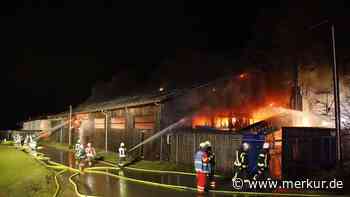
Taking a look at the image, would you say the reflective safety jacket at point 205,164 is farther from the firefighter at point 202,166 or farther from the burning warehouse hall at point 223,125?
the burning warehouse hall at point 223,125

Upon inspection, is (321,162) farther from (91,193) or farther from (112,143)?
(112,143)

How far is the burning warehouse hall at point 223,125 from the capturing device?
722 inches

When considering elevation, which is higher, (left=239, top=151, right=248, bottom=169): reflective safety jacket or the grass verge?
(left=239, top=151, right=248, bottom=169): reflective safety jacket

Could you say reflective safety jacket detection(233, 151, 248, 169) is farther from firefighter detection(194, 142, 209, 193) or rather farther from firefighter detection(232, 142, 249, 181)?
firefighter detection(194, 142, 209, 193)

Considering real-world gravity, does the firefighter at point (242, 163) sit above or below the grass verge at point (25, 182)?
above

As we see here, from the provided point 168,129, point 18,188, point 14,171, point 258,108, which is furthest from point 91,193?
point 258,108

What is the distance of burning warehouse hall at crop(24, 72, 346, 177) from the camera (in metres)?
18.3

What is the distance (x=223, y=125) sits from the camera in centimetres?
2692

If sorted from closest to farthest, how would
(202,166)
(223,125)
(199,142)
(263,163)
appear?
(202,166) → (263,163) → (199,142) → (223,125)

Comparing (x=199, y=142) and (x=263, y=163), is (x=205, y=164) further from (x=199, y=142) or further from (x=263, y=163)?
(x=199, y=142)

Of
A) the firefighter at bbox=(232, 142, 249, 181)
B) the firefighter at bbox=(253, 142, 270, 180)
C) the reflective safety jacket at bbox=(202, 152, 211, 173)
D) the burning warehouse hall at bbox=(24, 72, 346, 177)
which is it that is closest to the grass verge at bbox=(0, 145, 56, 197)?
the reflective safety jacket at bbox=(202, 152, 211, 173)

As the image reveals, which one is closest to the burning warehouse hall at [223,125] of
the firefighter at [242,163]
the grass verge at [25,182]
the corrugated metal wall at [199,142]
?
the corrugated metal wall at [199,142]

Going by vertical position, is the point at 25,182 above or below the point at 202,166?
below

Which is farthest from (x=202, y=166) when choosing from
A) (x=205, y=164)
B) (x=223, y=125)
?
(x=223, y=125)
